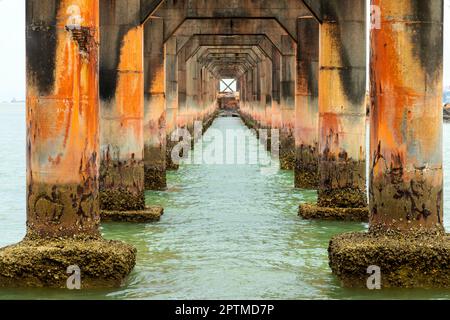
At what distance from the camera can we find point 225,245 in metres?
12.9

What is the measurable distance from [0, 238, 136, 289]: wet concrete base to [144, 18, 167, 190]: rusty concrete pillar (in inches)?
418

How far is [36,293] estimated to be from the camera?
933 cm

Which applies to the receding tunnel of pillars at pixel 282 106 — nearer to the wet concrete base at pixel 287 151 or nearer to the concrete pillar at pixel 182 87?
the wet concrete base at pixel 287 151

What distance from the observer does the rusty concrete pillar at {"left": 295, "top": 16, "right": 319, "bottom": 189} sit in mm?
20391

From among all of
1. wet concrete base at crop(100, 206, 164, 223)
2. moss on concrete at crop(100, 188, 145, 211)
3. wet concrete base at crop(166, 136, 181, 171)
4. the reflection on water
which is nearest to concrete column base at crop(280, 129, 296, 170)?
wet concrete base at crop(166, 136, 181, 171)

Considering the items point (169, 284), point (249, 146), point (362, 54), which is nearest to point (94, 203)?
point (169, 284)

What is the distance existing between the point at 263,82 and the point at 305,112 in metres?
21.2

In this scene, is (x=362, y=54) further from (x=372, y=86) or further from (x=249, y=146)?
(x=249, y=146)

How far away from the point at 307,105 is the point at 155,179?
12.2ft

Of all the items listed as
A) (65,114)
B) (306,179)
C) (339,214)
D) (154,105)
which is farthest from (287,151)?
(65,114)

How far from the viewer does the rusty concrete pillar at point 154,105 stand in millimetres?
20094

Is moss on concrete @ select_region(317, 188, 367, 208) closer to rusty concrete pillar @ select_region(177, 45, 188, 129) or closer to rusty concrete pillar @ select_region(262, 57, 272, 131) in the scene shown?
rusty concrete pillar @ select_region(177, 45, 188, 129)

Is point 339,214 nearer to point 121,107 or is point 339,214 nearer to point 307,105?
point 121,107

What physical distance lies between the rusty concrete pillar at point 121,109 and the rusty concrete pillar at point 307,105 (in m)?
5.81
